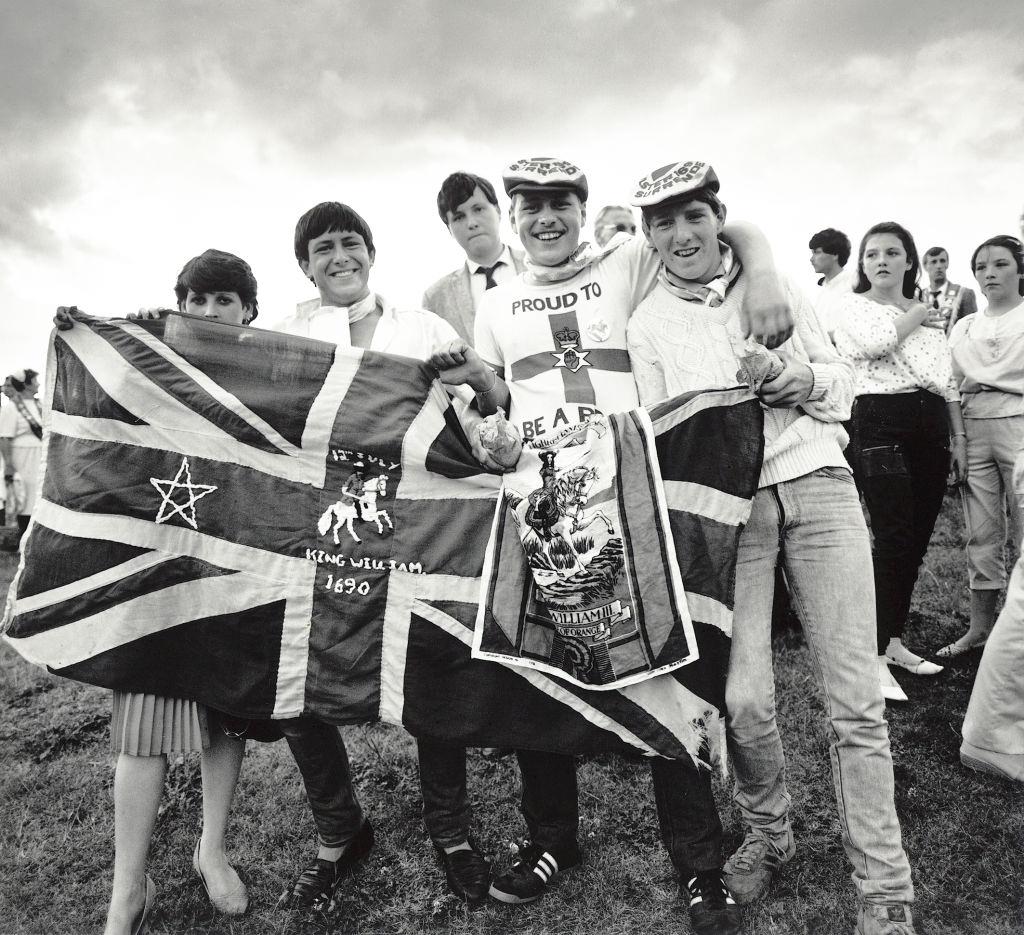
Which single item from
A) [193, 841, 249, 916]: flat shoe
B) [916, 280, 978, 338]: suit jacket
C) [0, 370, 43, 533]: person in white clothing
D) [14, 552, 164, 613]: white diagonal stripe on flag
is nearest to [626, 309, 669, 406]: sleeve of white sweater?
[14, 552, 164, 613]: white diagonal stripe on flag

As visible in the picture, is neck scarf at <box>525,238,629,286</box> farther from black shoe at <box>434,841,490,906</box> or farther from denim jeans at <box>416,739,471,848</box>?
black shoe at <box>434,841,490,906</box>

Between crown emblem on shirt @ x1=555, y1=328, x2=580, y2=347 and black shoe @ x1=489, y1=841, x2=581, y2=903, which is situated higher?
crown emblem on shirt @ x1=555, y1=328, x2=580, y2=347

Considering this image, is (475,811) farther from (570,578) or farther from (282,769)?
(570,578)

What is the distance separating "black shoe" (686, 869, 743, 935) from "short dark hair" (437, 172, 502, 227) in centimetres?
298

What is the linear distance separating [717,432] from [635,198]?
767 millimetres

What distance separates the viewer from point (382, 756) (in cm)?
364

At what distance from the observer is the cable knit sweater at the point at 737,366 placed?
2.36 meters

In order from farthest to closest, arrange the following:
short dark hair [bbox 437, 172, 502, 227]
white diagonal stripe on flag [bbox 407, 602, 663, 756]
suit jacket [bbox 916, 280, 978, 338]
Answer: suit jacket [bbox 916, 280, 978, 338] < short dark hair [bbox 437, 172, 502, 227] < white diagonal stripe on flag [bbox 407, 602, 663, 756]

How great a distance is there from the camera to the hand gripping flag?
2.44 meters

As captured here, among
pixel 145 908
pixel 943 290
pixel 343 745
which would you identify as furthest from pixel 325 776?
pixel 943 290

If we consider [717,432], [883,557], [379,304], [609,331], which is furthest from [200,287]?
[883,557]

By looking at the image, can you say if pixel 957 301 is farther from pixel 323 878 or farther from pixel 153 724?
pixel 153 724

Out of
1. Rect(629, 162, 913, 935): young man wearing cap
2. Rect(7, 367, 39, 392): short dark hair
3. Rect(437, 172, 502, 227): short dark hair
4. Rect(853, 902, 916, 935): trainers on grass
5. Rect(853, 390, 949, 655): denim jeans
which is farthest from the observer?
Rect(7, 367, 39, 392): short dark hair

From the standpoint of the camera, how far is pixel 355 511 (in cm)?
261
